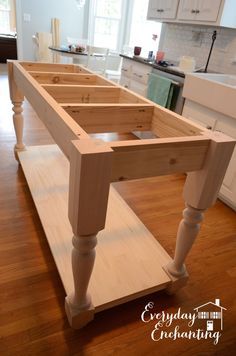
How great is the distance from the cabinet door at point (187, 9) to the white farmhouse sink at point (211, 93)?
32.2 inches

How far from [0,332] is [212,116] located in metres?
1.86

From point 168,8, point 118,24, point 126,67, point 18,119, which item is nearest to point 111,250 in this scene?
point 18,119

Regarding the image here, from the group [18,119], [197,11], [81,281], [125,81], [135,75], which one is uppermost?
[197,11]

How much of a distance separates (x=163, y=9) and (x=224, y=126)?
1921 mm

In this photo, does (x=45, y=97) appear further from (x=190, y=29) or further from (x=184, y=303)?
(x=190, y=29)

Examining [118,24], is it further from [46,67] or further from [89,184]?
[89,184]

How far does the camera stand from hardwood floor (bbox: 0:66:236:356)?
111cm

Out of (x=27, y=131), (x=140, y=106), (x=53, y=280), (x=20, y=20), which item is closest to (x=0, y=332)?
(x=53, y=280)

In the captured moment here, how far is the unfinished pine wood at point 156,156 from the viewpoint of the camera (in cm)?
82

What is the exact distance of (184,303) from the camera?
1317mm

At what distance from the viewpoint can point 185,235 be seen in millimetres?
1156

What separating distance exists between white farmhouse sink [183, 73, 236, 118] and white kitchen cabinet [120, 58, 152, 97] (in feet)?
2.63

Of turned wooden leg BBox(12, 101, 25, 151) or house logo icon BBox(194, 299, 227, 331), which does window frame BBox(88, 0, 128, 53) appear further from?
house logo icon BBox(194, 299, 227, 331)

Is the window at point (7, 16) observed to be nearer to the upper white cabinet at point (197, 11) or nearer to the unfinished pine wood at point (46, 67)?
the upper white cabinet at point (197, 11)
